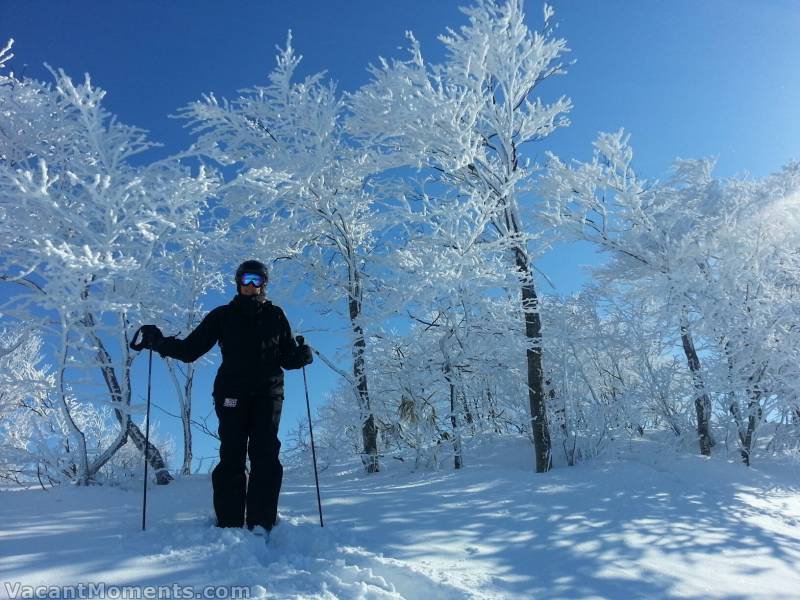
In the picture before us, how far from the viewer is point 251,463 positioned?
10.2ft

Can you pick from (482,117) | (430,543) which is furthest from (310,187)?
(430,543)

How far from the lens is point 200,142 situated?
7055 millimetres

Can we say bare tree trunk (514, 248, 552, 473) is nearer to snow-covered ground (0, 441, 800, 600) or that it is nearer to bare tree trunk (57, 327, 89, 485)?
snow-covered ground (0, 441, 800, 600)

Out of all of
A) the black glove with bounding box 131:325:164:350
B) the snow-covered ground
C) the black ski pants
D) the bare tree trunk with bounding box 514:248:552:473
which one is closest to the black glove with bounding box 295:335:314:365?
the black ski pants

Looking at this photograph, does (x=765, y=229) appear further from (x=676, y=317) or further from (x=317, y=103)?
(x=317, y=103)

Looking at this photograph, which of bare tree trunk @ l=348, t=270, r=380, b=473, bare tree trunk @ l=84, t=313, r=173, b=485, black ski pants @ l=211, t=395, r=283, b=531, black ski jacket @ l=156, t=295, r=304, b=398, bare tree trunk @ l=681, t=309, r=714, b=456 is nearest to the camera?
black ski pants @ l=211, t=395, r=283, b=531

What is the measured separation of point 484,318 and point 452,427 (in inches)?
57.9

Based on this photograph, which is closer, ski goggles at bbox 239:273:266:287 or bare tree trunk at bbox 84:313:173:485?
ski goggles at bbox 239:273:266:287

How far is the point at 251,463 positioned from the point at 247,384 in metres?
0.50

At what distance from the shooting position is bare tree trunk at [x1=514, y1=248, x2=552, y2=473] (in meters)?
6.24

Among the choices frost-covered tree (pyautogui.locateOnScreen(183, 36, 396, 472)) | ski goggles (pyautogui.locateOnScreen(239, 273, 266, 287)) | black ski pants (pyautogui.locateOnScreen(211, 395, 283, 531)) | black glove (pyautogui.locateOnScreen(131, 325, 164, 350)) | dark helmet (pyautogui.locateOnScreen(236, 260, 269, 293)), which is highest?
frost-covered tree (pyautogui.locateOnScreen(183, 36, 396, 472))

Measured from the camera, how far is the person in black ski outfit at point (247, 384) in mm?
2975

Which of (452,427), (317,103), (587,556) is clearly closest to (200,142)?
(317,103)

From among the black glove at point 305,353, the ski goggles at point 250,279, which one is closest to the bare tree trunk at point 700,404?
the black glove at point 305,353
